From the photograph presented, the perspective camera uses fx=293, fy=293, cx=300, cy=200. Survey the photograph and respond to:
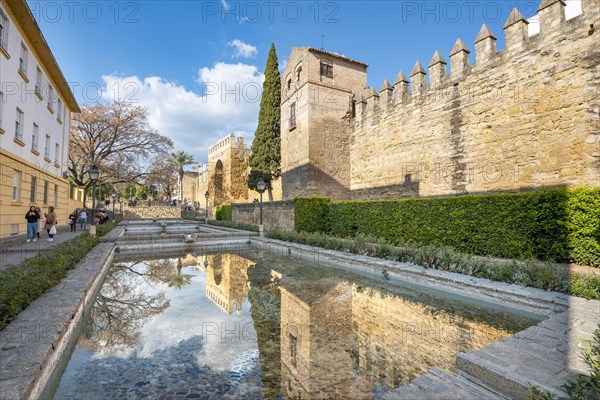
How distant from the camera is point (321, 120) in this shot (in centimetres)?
1905

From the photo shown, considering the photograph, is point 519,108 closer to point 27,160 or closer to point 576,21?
point 576,21

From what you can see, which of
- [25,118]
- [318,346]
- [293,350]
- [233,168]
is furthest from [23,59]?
[233,168]

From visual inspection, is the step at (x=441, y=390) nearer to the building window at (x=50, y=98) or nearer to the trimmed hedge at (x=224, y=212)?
the building window at (x=50, y=98)

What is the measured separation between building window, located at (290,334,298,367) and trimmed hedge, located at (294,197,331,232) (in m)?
11.4

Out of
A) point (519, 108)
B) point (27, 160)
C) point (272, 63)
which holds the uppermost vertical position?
point (272, 63)

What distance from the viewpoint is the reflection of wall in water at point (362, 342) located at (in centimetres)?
266

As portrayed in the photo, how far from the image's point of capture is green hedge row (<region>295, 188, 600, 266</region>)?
6.89 metres

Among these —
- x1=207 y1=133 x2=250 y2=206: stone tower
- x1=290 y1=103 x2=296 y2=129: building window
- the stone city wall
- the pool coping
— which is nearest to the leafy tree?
x1=290 y1=103 x2=296 y2=129: building window

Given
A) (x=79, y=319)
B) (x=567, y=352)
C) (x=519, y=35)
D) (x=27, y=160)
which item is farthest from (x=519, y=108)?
(x=27, y=160)

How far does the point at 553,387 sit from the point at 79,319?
5128 mm

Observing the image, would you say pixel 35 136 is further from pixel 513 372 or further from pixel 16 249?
pixel 513 372

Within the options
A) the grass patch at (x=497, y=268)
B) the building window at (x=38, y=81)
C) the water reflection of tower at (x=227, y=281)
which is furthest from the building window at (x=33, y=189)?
the grass patch at (x=497, y=268)

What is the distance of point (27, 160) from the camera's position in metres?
11.6

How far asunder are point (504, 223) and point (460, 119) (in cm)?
600
